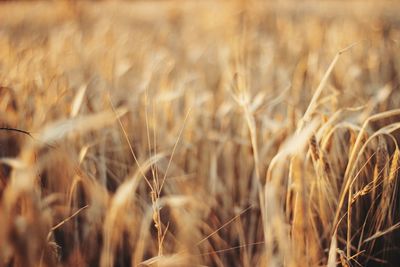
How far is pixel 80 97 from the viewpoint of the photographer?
59cm

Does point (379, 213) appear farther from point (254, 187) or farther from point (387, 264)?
point (254, 187)

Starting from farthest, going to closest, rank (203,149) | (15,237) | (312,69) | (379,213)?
(312,69) < (203,149) < (379,213) < (15,237)

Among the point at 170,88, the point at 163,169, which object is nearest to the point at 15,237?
the point at 163,169

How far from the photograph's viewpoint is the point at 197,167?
75 centimetres

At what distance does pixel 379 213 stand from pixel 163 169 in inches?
13.8

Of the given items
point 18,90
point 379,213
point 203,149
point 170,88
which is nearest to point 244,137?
point 203,149

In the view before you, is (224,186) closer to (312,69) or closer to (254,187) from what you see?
(254,187)

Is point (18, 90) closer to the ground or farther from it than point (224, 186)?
farther from it

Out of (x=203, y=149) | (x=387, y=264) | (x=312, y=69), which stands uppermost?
(x=312, y=69)

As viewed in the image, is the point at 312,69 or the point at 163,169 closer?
the point at 163,169

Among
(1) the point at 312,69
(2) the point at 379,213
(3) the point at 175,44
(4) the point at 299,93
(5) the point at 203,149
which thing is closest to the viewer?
(2) the point at 379,213

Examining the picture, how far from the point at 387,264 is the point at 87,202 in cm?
52

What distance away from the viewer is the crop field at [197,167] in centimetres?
43

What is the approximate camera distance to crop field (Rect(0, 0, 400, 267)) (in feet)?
1.40
